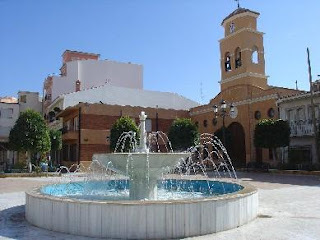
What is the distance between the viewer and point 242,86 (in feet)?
110

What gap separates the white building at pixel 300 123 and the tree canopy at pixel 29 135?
19954 mm

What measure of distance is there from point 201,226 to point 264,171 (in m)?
22.0

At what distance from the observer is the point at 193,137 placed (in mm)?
32062

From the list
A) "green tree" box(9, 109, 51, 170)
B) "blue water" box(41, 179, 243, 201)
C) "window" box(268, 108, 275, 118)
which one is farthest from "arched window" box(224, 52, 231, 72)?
"blue water" box(41, 179, 243, 201)

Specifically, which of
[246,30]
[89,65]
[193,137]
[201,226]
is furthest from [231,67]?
[201,226]

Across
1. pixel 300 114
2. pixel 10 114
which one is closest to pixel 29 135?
pixel 10 114

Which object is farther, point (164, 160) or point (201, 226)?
point (164, 160)

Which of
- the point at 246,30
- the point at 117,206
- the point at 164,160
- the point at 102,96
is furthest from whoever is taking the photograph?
the point at 102,96

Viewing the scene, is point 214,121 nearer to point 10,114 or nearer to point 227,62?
point 227,62

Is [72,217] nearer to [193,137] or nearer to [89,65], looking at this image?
[193,137]

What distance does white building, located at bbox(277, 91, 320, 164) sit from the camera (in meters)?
27.9

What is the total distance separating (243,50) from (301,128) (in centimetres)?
1011

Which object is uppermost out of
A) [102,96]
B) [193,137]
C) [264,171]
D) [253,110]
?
[102,96]

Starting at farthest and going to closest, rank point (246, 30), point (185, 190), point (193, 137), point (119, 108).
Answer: point (119, 108)
point (246, 30)
point (193, 137)
point (185, 190)
